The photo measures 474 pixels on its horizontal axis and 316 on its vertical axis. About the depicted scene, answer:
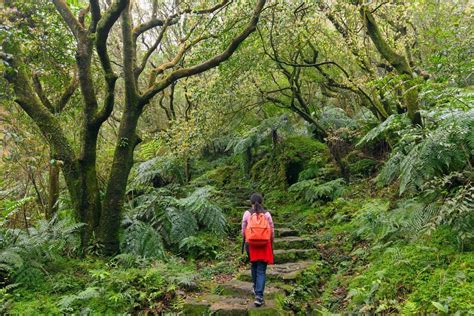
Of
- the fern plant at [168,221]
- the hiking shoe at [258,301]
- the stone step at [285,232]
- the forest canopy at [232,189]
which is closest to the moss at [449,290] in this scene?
the forest canopy at [232,189]

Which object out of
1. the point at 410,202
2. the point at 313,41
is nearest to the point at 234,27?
the point at 313,41

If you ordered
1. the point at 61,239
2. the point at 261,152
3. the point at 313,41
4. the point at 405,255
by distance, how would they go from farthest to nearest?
1. the point at 261,152
2. the point at 313,41
3. the point at 61,239
4. the point at 405,255

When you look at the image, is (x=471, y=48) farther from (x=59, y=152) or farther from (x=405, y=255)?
(x=59, y=152)

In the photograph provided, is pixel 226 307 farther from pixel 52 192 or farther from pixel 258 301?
pixel 52 192

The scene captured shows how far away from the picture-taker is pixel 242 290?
19.7ft

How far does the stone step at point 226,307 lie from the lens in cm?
518

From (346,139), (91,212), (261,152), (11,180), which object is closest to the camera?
(91,212)

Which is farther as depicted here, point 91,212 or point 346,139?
point 346,139

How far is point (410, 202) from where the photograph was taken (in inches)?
241

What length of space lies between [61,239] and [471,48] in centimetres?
882

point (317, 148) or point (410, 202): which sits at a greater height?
point (317, 148)

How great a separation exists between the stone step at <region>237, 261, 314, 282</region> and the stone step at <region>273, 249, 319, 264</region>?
0.18 m

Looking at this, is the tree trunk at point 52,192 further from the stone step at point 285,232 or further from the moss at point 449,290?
the moss at point 449,290

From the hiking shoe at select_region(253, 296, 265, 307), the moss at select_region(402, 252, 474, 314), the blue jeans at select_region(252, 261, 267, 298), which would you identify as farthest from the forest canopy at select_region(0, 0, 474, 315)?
the blue jeans at select_region(252, 261, 267, 298)
